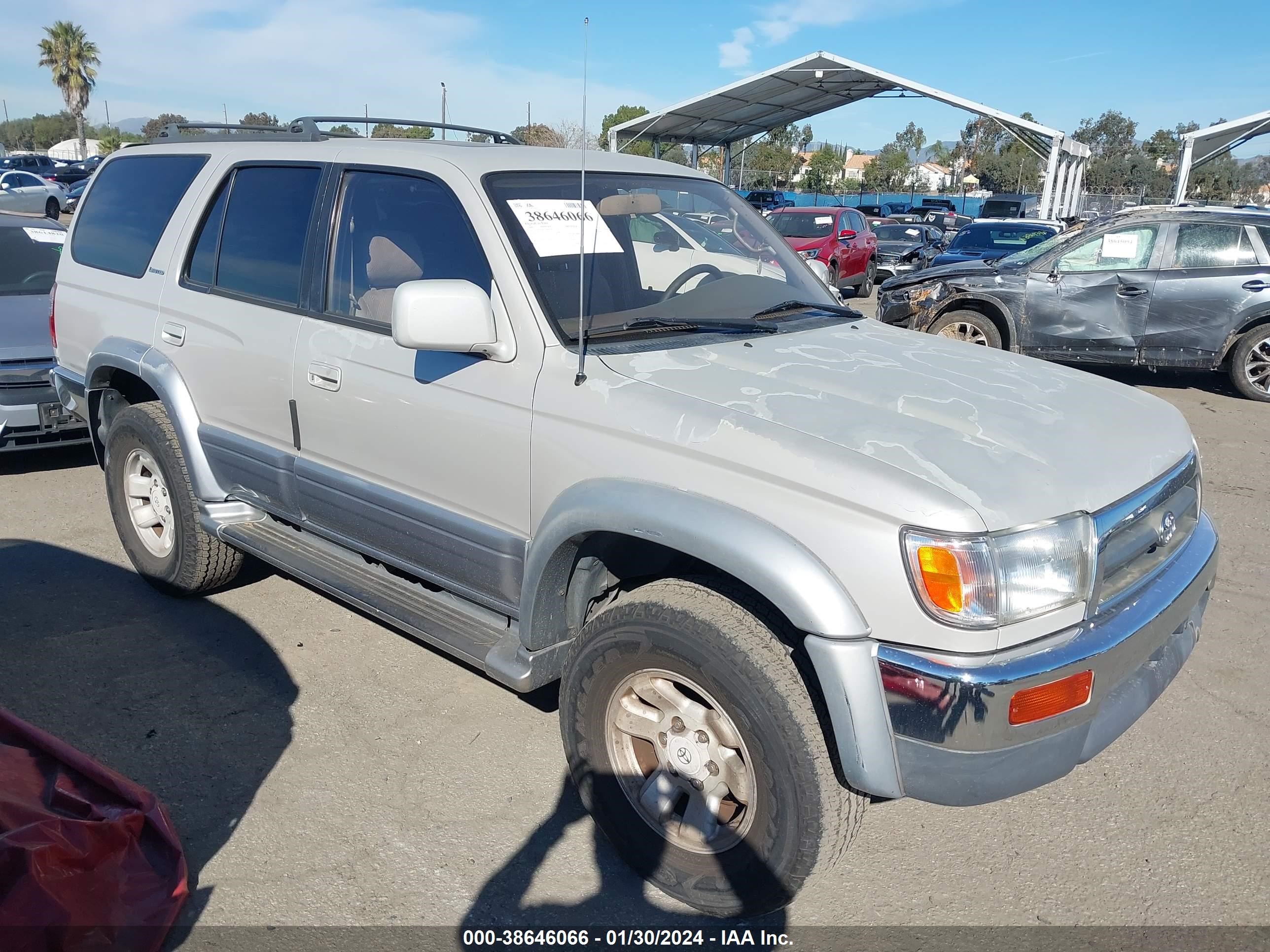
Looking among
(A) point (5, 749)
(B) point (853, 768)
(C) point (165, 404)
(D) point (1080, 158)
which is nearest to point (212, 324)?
(C) point (165, 404)

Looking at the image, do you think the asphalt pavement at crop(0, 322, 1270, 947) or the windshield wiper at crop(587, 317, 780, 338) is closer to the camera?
the asphalt pavement at crop(0, 322, 1270, 947)

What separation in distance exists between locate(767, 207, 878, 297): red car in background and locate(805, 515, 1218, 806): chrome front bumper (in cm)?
1407

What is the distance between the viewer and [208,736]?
3398 mm

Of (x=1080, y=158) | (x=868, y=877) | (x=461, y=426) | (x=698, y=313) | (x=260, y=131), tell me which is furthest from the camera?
(x=1080, y=158)

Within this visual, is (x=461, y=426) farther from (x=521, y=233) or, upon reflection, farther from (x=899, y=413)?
(x=899, y=413)

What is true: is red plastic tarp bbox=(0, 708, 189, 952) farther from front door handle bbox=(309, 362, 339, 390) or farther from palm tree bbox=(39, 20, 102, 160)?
palm tree bbox=(39, 20, 102, 160)

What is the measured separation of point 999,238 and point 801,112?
1408cm

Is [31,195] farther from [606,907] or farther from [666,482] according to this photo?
[606,907]

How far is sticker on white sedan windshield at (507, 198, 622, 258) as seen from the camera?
3.05 metres

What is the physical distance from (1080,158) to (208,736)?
28305 mm

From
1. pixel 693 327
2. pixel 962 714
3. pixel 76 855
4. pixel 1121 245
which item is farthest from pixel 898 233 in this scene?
pixel 76 855

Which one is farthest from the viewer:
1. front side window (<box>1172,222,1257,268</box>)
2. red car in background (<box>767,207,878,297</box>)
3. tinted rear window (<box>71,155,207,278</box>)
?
red car in background (<box>767,207,878,297</box>)

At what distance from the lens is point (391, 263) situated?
3352 millimetres

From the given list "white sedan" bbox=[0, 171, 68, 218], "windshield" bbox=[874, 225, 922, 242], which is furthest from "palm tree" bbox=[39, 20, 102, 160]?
"windshield" bbox=[874, 225, 922, 242]
